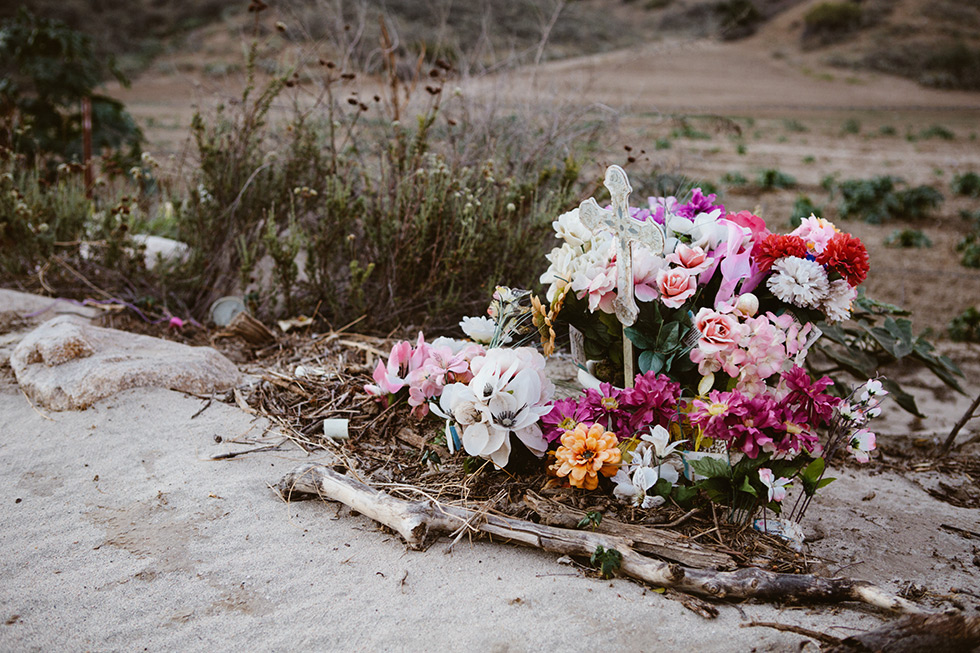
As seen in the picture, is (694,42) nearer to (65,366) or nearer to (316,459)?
(316,459)

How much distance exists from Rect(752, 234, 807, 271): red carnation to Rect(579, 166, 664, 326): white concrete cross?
31 centimetres

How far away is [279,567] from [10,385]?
165 centimetres

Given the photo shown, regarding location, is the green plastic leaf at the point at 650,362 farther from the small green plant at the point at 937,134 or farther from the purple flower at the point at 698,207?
the small green plant at the point at 937,134

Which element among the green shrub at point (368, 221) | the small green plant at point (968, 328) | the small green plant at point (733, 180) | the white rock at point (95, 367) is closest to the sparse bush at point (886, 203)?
the small green plant at point (733, 180)

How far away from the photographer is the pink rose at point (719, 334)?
5.85ft

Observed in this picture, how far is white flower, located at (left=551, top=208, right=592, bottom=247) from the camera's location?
2.12 meters

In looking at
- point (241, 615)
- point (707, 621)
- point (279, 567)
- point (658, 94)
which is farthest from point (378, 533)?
point (658, 94)

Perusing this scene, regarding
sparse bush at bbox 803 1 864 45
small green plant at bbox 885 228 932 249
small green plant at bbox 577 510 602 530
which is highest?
sparse bush at bbox 803 1 864 45

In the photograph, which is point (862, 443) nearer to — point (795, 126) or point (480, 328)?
point (480, 328)

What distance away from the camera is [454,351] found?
2.32m

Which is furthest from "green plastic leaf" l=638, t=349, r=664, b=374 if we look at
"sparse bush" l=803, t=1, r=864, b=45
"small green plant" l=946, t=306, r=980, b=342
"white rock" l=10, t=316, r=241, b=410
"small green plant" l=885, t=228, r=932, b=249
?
"sparse bush" l=803, t=1, r=864, b=45

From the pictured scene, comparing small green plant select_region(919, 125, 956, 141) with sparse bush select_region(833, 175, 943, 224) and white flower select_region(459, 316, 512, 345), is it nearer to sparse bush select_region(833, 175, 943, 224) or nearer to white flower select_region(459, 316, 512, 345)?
sparse bush select_region(833, 175, 943, 224)

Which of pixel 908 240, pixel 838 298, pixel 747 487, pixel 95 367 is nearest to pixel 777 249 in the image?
pixel 838 298

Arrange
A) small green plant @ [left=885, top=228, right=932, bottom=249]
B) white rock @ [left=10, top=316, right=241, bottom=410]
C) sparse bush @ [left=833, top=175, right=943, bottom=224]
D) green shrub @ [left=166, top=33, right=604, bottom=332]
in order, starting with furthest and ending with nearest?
sparse bush @ [left=833, top=175, right=943, bottom=224] < small green plant @ [left=885, top=228, right=932, bottom=249] < green shrub @ [left=166, top=33, right=604, bottom=332] < white rock @ [left=10, top=316, right=241, bottom=410]
